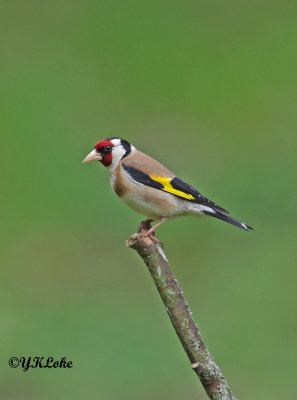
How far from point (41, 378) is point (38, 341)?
20.3 inches

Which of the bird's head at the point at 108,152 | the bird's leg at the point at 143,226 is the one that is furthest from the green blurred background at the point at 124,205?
the bird's head at the point at 108,152

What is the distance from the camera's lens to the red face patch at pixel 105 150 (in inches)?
255

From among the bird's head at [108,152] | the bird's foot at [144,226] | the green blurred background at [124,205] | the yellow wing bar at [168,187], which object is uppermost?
the green blurred background at [124,205]

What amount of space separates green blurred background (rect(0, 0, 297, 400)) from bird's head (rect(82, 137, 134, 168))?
8.51 ft

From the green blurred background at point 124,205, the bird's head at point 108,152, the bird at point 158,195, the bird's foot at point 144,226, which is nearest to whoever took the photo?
the bird's foot at point 144,226

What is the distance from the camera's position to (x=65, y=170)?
490 inches

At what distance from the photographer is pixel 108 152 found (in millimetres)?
6512

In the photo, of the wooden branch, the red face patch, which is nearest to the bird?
the red face patch

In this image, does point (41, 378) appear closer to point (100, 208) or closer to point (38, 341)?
point (38, 341)

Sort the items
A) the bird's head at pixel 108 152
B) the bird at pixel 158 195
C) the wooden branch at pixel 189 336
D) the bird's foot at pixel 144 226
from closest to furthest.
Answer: the wooden branch at pixel 189 336 < the bird's foot at pixel 144 226 < the bird at pixel 158 195 < the bird's head at pixel 108 152

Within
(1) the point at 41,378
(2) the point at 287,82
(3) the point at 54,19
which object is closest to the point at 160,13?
(3) the point at 54,19

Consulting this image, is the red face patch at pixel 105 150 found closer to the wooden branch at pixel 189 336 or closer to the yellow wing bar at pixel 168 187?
the yellow wing bar at pixel 168 187

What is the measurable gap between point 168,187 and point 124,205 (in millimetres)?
5576

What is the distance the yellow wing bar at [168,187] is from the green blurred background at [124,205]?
103 inches
